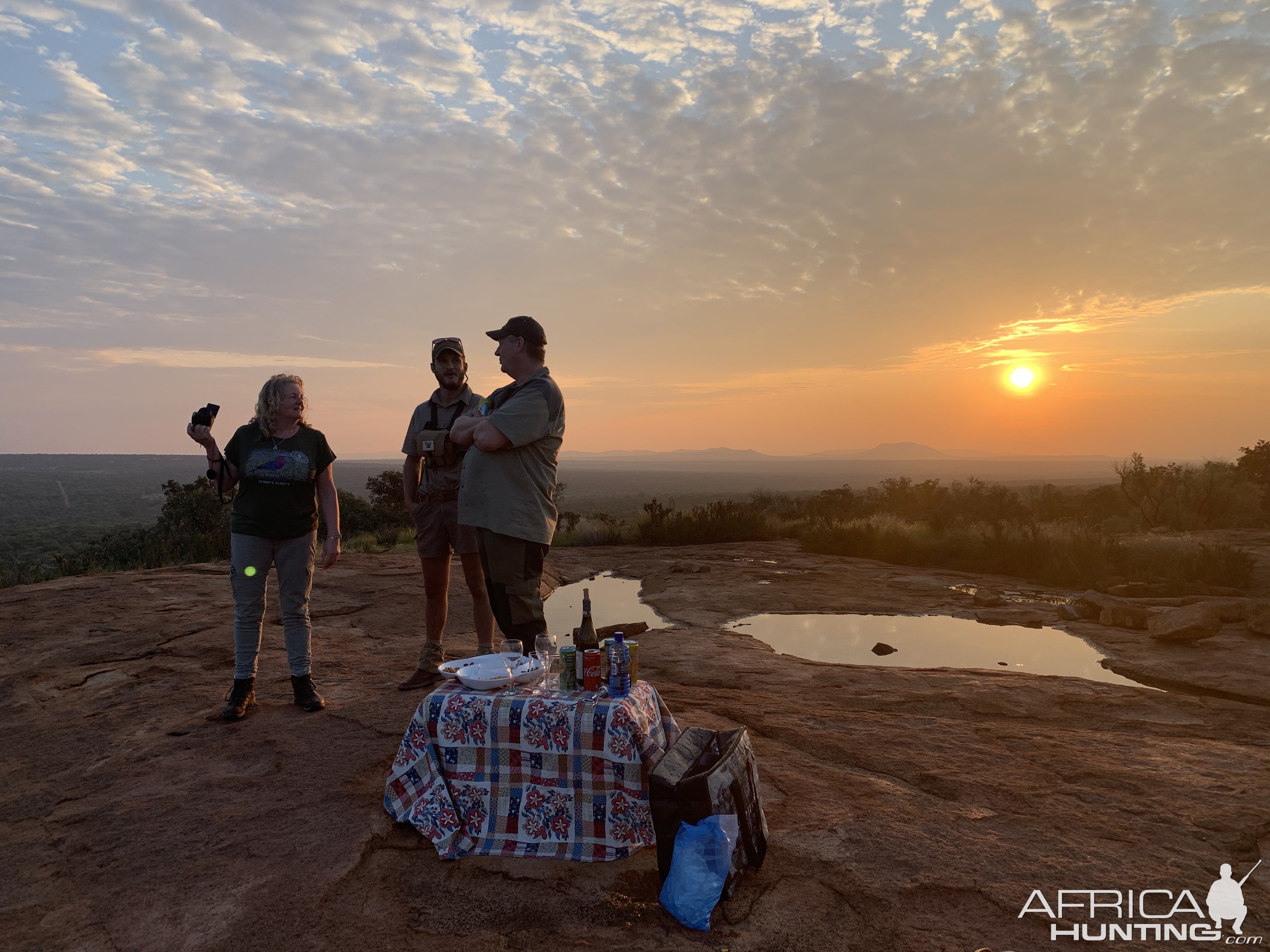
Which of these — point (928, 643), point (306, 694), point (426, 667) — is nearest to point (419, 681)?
point (426, 667)

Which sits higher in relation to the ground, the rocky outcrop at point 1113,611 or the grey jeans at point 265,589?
the grey jeans at point 265,589

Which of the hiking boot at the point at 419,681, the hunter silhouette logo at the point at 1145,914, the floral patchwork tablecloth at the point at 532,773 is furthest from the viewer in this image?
the hiking boot at the point at 419,681

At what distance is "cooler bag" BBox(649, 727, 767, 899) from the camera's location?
2854 mm

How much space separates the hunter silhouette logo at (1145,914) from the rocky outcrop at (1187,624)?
203 inches

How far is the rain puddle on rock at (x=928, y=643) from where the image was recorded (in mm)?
6797

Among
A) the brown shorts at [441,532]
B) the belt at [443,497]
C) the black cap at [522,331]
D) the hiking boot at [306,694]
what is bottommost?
the hiking boot at [306,694]

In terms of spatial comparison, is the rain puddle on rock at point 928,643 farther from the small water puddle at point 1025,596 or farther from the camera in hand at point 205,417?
the camera in hand at point 205,417

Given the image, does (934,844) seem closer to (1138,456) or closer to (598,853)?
(598,853)

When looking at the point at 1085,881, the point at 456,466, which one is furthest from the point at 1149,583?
the point at 456,466

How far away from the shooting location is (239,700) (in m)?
4.77

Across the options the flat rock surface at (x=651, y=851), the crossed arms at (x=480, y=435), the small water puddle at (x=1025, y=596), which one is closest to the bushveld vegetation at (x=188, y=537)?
the flat rock surface at (x=651, y=851)

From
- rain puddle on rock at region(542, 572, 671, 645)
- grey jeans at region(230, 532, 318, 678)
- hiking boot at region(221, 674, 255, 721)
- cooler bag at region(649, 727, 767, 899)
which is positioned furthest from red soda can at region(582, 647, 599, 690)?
rain puddle on rock at region(542, 572, 671, 645)

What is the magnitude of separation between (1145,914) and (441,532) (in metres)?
4.15

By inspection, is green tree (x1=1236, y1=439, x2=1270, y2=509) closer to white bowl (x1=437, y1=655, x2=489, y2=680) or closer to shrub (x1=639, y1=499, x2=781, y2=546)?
shrub (x1=639, y1=499, x2=781, y2=546)
